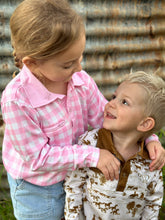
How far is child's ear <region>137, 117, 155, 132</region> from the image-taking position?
1.76 metres

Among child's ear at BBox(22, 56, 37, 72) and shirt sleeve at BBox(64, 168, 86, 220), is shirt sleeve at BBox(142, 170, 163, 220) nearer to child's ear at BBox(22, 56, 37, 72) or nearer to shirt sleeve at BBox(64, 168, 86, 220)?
shirt sleeve at BBox(64, 168, 86, 220)

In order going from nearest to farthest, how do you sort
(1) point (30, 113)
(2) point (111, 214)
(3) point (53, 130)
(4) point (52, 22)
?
(4) point (52, 22) → (1) point (30, 113) → (3) point (53, 130) → (2) point (111, 214)

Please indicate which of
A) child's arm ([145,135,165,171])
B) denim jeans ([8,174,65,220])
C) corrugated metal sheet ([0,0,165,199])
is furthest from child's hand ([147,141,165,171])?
corrugated metal sheet ([0,0,165,199])

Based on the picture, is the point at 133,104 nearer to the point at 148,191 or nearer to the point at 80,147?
the point at 80,147

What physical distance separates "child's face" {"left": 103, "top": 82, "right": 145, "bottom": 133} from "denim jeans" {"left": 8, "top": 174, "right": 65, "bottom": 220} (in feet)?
1.96

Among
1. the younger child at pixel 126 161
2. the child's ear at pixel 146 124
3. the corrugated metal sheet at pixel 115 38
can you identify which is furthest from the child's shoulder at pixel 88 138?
the corrugated metal sheet at pixel 115 38

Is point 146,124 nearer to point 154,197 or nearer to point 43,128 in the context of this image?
point 154,197

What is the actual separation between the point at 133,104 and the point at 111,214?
2.50ft

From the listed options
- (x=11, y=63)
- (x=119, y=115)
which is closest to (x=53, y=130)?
(x=119, y=115)

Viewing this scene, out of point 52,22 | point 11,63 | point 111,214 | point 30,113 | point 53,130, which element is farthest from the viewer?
point 11,63

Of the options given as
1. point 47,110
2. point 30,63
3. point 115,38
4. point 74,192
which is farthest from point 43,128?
point 115,38

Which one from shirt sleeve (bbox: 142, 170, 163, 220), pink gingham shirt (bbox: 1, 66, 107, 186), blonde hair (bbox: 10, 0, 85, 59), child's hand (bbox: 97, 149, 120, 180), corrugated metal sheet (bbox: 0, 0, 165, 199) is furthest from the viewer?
corrugated metal sheet (bbox: 0, 0, 165, 199)

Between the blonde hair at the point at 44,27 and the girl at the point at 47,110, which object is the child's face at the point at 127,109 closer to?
the girl at the point at 47,110

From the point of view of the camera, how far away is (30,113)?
5.28 feet
